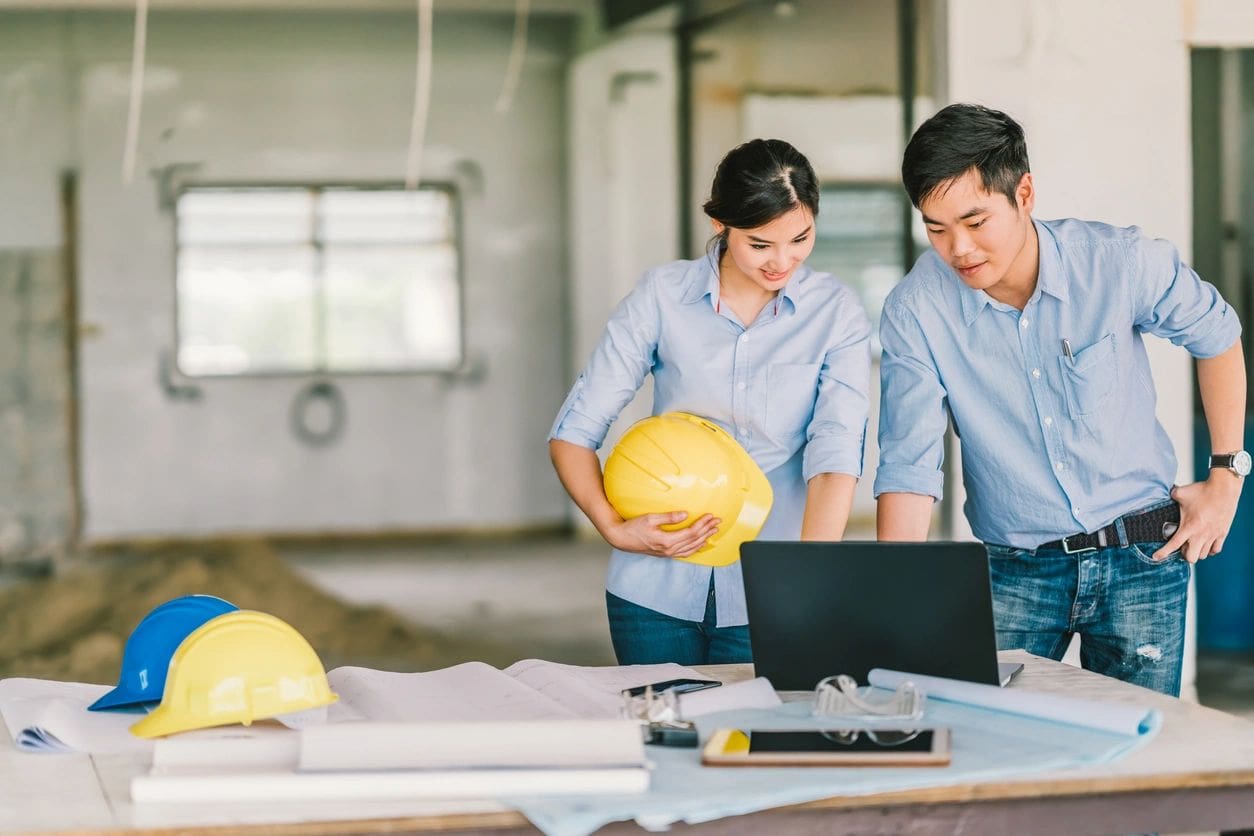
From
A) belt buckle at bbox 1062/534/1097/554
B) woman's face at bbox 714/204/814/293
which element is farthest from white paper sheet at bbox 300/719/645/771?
belt buckle at bbox 1062/534/1097/554

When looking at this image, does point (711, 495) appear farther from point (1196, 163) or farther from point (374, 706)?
point (1196, 163)

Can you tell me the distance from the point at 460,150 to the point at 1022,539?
29.8ft

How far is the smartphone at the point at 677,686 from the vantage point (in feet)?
6.70

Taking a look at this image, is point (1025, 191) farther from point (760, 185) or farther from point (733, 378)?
point (733, 378)

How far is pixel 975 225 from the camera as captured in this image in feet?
7.52

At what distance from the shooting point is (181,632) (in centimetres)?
203

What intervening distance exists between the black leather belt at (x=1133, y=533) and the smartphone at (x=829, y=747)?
33.3 inches

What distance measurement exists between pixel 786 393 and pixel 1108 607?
62 centimetres

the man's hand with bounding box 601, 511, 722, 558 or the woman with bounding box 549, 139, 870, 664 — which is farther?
the woman with bounding box 549, 139, 870, 664

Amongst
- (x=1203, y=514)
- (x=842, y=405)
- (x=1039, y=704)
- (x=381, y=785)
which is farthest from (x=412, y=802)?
(x=1203, y=514)

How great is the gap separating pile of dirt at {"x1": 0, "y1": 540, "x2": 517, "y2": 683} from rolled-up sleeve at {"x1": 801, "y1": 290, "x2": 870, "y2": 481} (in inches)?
187

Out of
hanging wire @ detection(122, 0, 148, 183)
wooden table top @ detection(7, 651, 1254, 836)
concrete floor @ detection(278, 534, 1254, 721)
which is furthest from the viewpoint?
hanging wire @ detection(122, 0, 148, 183)

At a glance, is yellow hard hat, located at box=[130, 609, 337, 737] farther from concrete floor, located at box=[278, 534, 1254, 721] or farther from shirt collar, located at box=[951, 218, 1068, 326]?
concrete floor, located at box=[278, 534, 1254, 721]

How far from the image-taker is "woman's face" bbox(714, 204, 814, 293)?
7.95 feet
